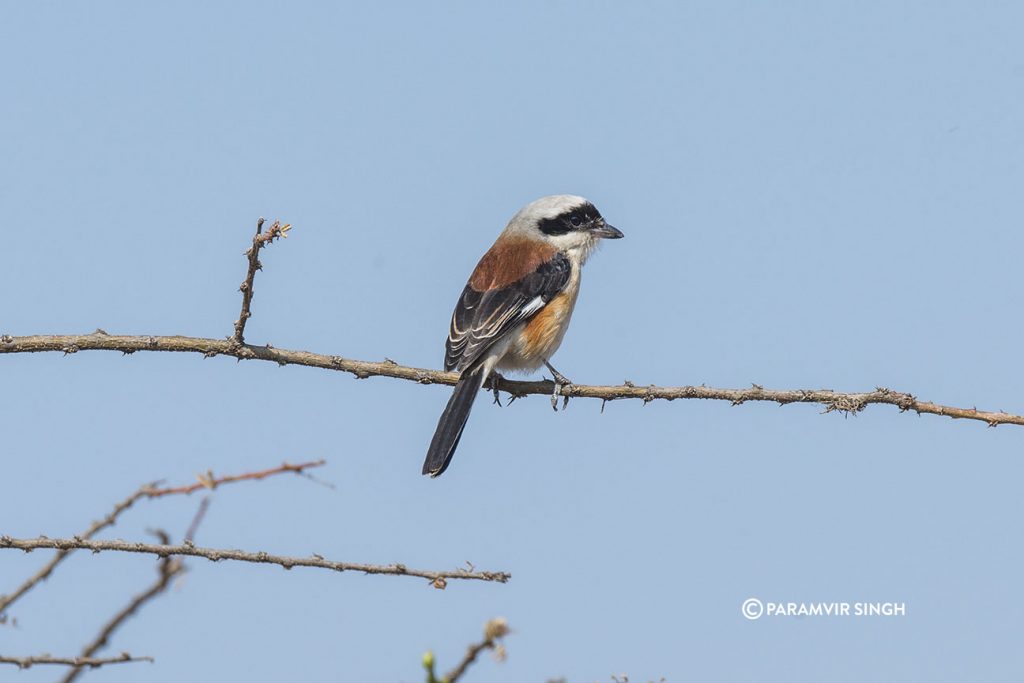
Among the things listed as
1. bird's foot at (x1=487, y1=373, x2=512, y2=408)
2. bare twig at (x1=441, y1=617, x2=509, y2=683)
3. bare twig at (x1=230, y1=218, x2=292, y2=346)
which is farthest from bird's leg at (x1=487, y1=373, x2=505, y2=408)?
bare twig at (x1=441, y1=617, x2=509, y2=683)

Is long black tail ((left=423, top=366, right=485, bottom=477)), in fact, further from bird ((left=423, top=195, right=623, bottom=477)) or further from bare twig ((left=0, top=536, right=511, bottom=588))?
bare twig ((left=0, top=536, right=511, bottom=588))

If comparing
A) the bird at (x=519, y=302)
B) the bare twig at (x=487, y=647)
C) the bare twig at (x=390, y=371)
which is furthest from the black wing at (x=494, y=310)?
the bare twig at (x=487, y=647)

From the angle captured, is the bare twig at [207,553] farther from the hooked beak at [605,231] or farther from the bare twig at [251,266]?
the hooked beak at [605,231]

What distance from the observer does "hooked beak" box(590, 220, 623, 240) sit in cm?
750

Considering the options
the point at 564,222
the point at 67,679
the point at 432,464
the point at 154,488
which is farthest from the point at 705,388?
the point at 564,222

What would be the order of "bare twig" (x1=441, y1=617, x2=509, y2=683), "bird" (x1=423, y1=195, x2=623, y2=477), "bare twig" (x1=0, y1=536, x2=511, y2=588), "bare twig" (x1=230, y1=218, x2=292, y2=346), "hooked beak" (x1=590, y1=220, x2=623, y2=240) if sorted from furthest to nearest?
"hooked beak" (x1=590, y1=220, x2=623, y2=240) → "bird" (x1=423, y1=195, x2=623, y2=477) → "bare twig" (x1=230, y1=218, x2=292, y2=346) → "bare twig" (x1=0, y1=536, x2=511, y2=588) → "bare twig" (x1=441, y1=617, x2=509, y2=683)

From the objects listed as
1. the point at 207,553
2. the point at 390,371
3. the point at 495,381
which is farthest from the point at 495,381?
the point at 207,553

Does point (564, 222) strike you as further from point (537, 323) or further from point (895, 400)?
point (895, 400)

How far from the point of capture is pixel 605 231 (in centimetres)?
752

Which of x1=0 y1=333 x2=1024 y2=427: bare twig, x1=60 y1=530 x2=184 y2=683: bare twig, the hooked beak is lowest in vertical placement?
x1=60 y1=530 x2=184 y2=683: bare twig

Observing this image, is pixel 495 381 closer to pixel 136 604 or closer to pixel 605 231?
pixel 605 231

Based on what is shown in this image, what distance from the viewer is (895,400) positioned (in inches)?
165

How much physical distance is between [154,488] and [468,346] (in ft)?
12.5

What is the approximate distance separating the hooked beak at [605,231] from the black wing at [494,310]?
56cm
